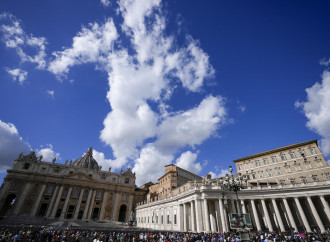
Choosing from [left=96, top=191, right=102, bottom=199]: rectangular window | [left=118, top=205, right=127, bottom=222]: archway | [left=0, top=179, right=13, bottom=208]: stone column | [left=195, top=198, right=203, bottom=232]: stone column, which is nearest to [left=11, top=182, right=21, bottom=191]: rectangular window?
[left=0, top=179, right=13, bottom=208]: stone column

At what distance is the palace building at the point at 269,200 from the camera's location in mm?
27625

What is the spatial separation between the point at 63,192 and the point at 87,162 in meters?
15.3

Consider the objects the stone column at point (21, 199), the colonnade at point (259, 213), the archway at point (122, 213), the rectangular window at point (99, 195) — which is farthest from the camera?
the archway at point (122, 213)

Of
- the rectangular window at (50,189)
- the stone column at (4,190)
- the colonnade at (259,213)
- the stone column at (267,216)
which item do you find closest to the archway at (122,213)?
the rectangular window at (50,189)

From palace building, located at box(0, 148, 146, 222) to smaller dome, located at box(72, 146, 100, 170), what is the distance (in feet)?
19.7

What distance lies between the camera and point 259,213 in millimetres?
32094

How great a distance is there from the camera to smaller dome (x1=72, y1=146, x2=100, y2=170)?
6421cm

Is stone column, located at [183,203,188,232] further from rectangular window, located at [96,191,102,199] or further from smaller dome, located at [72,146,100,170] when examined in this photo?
smaller dome, located at [72,146,100,170]

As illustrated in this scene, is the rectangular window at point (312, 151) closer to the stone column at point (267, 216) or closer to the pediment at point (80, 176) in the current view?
the stone column at point (267, 216)

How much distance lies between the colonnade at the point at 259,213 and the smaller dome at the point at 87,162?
42282 mm

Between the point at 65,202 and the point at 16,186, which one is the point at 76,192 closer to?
the point at 65,202

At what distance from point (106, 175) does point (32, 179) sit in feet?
71.7

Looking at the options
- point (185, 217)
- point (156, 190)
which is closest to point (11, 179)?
point (156, 190)

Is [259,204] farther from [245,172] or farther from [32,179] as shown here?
[32,179]
